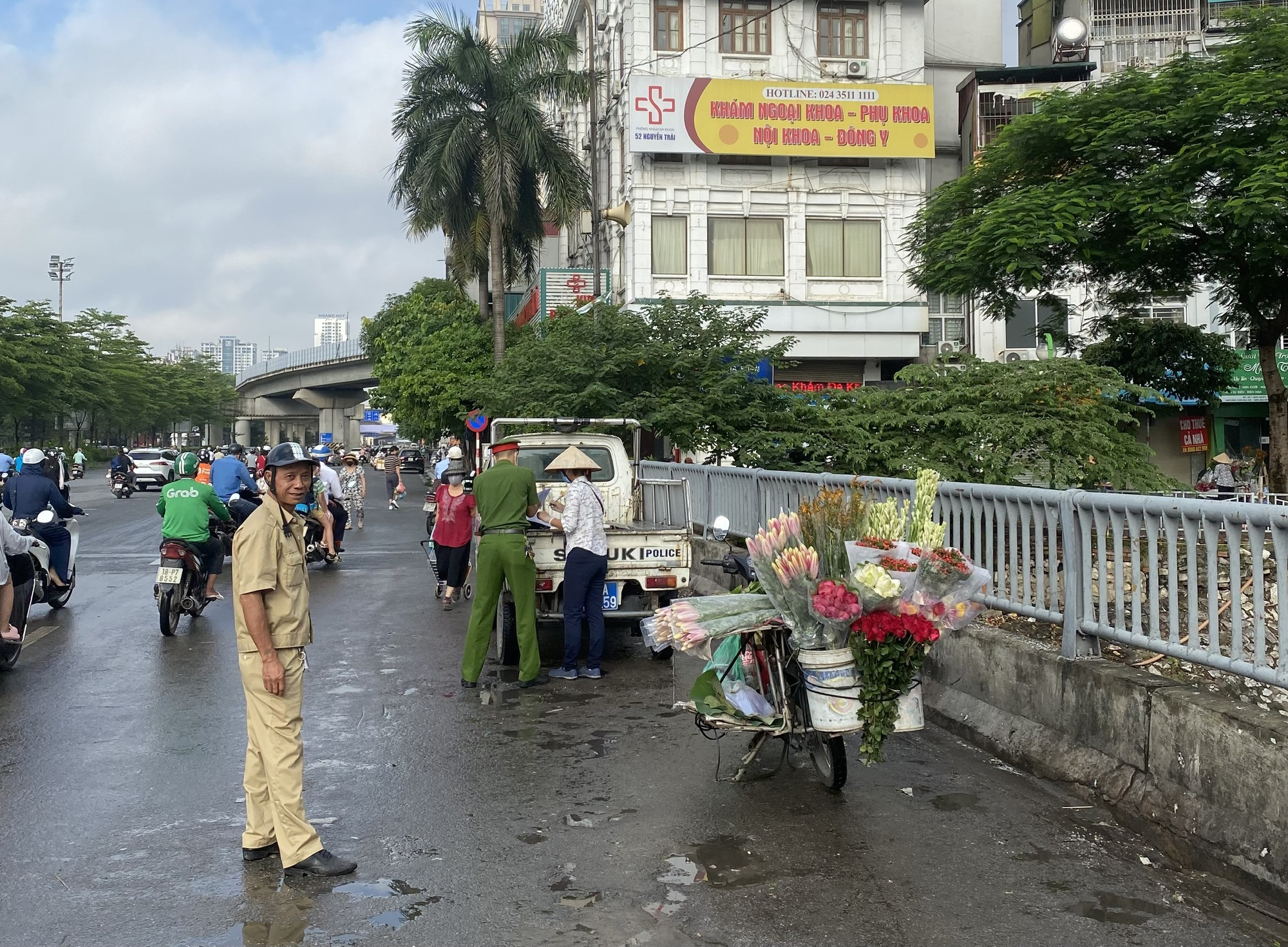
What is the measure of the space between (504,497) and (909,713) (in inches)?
148

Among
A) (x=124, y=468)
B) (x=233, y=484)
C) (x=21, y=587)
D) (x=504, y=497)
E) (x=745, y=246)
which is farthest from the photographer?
(x=124, y=468)

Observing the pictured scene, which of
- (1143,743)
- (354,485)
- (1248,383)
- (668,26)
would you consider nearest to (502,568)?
(1143,743)

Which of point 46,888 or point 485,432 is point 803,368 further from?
point 46,888

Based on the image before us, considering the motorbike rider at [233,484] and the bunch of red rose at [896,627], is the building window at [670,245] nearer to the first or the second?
the motorbike rider at [233,484]

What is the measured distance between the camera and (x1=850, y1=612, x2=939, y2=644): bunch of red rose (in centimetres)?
554

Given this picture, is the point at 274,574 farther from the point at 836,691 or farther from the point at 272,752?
the point at 836,691

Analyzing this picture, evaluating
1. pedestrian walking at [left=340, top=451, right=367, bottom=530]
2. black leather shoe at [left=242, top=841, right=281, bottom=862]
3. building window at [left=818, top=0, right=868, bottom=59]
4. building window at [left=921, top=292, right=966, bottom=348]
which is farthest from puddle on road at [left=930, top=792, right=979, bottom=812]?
building window at [left=818, top=0, right=868, bottom=59]

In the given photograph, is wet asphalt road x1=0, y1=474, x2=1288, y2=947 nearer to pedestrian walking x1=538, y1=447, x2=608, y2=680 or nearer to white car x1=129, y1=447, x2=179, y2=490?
pedestrian walking x1=538, y1=447, x2=608, y2=680

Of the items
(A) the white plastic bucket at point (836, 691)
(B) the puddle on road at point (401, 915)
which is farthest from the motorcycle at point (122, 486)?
(B) the puddle on road at point (401, 915)

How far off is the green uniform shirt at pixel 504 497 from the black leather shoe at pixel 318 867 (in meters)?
3.95

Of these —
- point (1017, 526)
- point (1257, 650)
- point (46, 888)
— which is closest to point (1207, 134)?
Result: point (1017, 526)

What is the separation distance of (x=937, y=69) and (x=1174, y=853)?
1690 inches

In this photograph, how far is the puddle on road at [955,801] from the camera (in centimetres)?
578

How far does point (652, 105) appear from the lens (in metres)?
36.5
